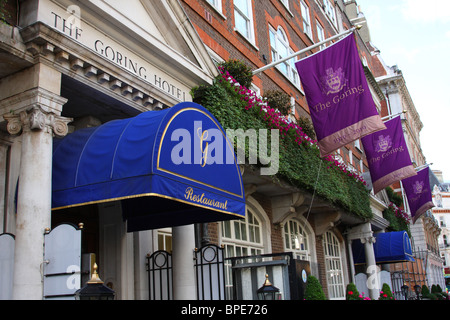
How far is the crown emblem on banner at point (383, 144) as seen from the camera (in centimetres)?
1798

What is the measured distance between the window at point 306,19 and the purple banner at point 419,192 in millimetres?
9374

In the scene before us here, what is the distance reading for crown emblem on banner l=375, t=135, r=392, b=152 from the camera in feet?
59.0

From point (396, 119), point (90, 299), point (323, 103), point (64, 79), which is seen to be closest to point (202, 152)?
point (64, 79)

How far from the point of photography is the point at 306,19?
2328 cm

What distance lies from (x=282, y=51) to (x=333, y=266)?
9.53 metres

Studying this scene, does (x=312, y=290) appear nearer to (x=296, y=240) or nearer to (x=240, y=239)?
(x=240, y=239)

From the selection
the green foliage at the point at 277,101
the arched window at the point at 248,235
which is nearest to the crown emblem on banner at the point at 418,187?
the arched window at the point at 248,235

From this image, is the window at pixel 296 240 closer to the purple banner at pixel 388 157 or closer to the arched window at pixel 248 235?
the arched window at pixel 248 235

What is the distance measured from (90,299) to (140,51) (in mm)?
4582

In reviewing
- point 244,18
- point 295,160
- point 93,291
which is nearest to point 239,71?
point 295,160

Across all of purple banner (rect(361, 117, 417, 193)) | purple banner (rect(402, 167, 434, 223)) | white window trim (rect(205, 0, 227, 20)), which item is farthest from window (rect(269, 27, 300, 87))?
purple banner (rect(402, 167, 434, 223))

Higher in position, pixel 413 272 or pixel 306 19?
pixel 306 19

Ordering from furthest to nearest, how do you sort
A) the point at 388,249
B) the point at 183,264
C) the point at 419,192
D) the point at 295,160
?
the point at 419,192 → the point at 388,249 → the point at 295,160 → the point at 183,264
